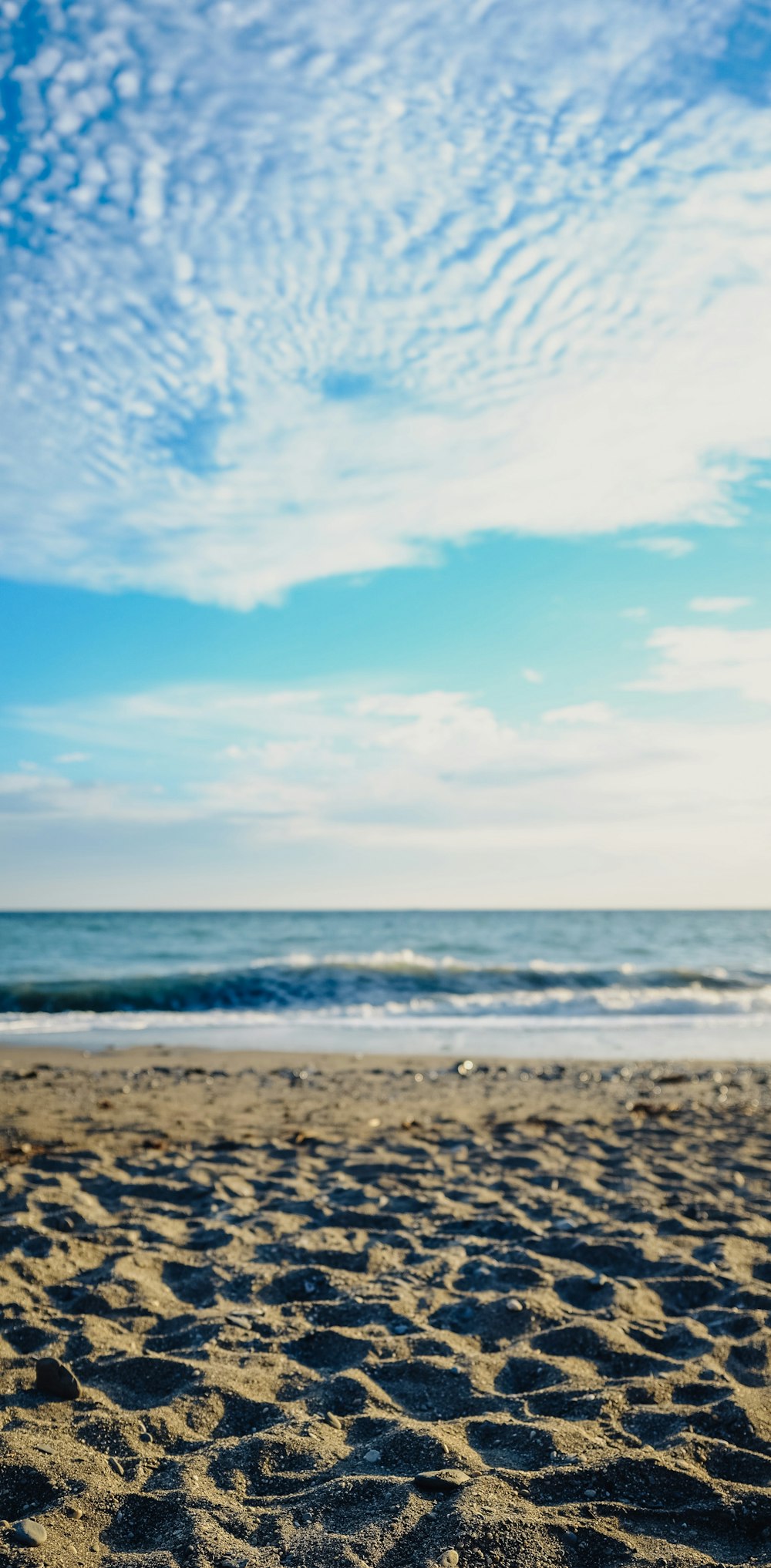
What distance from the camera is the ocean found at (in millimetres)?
13727

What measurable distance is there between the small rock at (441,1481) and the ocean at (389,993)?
996 centimetres

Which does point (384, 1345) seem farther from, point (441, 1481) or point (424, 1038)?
point (424, 1038)

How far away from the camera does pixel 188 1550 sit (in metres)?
2.24

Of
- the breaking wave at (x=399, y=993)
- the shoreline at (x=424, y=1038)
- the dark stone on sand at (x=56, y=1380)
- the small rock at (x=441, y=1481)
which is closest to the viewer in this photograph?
the small rock at (x=441, y=1481)

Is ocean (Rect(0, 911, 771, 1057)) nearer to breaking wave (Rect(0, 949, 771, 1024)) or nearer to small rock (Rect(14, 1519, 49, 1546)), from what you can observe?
breaking wave (Rect(0, 949, 771, 1024))

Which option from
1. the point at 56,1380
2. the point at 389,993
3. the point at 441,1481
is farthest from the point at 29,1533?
the point at 389,993

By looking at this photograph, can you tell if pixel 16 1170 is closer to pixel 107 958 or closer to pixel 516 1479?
pixel 516 1479

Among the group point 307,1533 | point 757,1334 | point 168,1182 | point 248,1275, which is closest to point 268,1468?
point 307,1533

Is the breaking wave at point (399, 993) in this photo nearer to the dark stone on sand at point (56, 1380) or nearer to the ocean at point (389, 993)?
the ocean at point (389, 993)

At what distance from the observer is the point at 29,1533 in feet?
7.37

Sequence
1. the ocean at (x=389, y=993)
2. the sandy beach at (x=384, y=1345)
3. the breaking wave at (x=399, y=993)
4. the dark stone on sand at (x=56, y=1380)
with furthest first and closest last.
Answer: the breaking wave at (x=399, y=993) < the ocean at (x=389, y=993) < the dark stone on sand at (x=56, y=1380) < the sandy beach at (x=384, y=1345)

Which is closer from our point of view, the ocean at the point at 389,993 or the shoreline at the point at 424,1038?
the shoreline at the point at 424,1038

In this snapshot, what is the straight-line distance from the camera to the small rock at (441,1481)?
97.9 inches

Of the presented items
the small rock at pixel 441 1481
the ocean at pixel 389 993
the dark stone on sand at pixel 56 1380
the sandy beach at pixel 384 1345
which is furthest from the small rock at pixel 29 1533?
the ocean at pixel 389 993
